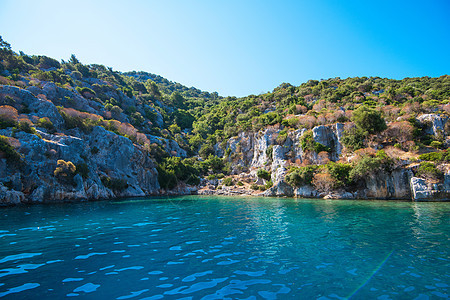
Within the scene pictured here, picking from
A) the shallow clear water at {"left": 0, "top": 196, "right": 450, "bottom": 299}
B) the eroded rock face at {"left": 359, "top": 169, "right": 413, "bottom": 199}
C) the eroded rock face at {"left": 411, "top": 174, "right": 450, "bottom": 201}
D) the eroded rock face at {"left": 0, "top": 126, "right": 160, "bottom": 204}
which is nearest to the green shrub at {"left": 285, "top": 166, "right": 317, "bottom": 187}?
the eroded rock face at {"left": 359, "top": 169, "right": 413, "bottom": 199}

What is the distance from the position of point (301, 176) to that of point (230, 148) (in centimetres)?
3017

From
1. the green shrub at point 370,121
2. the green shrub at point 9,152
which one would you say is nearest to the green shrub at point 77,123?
the green shrub at point 9,152

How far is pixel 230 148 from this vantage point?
64.6m

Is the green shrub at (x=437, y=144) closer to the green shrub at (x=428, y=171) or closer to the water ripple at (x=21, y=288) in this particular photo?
the green shrub at (x=428, y=171)

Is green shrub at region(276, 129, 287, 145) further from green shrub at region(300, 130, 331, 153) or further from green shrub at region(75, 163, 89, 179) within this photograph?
green shrub at region(75, 163, 89, 179)

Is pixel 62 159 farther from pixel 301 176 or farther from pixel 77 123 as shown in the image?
pixel 301 176

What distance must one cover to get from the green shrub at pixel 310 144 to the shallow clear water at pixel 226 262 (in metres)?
31.3

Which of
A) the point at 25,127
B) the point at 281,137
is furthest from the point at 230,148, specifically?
the point at 25,127

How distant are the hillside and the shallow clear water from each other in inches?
822

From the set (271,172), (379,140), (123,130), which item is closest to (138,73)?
(123,130)

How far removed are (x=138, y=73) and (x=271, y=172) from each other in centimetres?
17817

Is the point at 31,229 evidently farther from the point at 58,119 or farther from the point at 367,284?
the point at 58,119

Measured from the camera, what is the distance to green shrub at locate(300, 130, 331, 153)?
143 feet

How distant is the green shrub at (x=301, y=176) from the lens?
1460 inches
